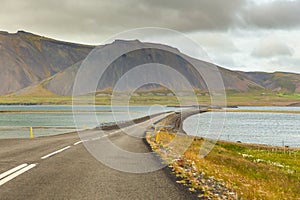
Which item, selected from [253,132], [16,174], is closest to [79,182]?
[16,174]

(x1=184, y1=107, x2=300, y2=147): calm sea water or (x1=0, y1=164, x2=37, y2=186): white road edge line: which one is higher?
(x1=0, y1=164, x2=37, y2=186): white road edge line

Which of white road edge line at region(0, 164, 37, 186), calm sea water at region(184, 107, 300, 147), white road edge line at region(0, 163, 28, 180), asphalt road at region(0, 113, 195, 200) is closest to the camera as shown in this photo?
asphalt road at region(0, 113, 195, 200)

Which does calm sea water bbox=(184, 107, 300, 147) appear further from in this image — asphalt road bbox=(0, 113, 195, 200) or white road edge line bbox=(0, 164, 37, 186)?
white road edge line bbox=(0, 164, 37, 186)

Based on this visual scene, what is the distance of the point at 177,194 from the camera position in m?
9.30

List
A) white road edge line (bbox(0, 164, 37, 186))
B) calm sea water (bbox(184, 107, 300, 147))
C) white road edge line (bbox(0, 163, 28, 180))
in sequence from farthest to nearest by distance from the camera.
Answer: calm sea water (bbox(184, 107, 300, 147)) < white road edge line (bbox(0, 163, 28, 180)) < white road edge line (bbox(0, 164, 37, 186))

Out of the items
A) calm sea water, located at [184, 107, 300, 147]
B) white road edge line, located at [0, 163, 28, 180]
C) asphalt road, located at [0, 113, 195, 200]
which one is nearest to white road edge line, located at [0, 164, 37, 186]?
asphalt road, located at [0, 113, 195, 200]

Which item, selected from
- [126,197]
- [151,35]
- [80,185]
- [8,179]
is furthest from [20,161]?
[151,35]

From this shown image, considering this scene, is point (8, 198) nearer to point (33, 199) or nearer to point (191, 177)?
point (33, 199)

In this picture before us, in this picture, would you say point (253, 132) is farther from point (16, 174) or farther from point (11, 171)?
point (16, 174)

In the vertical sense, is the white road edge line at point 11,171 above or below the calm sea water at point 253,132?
above

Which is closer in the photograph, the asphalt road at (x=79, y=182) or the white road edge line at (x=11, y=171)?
the asphalt road at (x=79, y=182)

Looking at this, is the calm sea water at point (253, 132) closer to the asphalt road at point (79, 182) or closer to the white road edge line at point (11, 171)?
the asphalt road at point (79, 182)

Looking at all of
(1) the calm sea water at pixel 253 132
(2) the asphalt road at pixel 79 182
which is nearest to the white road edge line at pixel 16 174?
(2) the asphalt road at pixel 79 182

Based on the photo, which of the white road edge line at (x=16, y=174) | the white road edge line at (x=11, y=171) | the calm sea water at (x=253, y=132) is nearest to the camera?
the white road edge line at (x=16, y=174)
